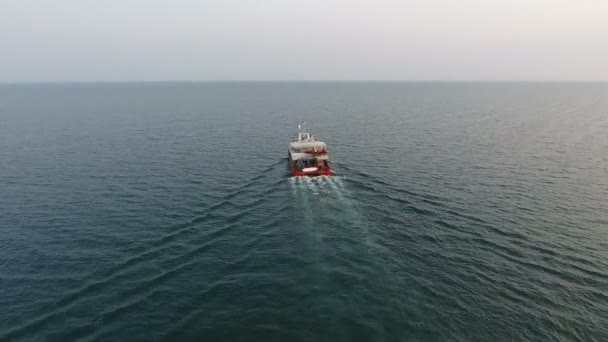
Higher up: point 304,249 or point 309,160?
point 309,160

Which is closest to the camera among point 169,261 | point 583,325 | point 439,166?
point 583,325

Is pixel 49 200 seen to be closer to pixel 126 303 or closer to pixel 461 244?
pixel 126 303

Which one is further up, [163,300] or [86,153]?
[86,153]

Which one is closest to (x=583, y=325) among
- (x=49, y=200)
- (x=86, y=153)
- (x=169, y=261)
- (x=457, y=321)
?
(x=457, y=321)

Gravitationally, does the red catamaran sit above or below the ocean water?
above

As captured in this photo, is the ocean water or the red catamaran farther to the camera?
the red catamaran

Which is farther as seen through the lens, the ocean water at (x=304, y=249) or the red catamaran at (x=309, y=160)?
the red catamaran at (x=309, y=160)

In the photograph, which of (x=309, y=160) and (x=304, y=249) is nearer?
(x=304, y=249)

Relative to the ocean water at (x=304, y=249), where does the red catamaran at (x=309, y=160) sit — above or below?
above
